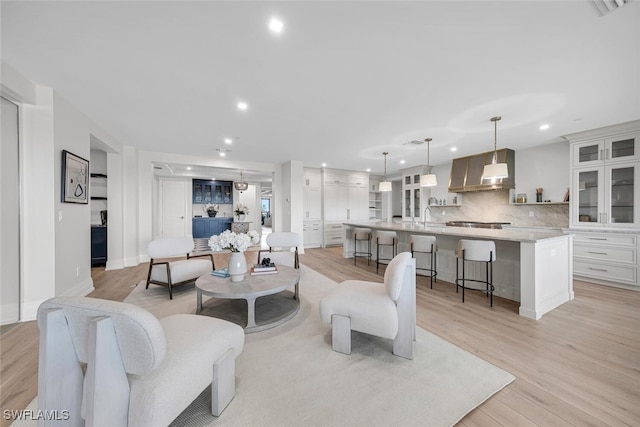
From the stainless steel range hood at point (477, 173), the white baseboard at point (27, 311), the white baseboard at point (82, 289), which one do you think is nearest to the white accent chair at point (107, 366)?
the white baseboard at point (27, 311)

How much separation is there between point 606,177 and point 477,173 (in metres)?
2.09

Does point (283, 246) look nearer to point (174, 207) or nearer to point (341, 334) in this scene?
point (341, 334)

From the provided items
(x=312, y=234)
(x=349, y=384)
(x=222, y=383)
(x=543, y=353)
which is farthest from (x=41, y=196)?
(x=312, y=234)

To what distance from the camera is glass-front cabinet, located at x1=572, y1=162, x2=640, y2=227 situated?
375cm

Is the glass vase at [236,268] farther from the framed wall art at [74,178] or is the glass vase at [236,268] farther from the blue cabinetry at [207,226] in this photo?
the blue cabinetry at [207,226]

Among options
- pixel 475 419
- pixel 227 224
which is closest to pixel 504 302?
pixel 475 419

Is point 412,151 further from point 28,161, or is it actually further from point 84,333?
point 28,161

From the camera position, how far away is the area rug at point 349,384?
1369 mm

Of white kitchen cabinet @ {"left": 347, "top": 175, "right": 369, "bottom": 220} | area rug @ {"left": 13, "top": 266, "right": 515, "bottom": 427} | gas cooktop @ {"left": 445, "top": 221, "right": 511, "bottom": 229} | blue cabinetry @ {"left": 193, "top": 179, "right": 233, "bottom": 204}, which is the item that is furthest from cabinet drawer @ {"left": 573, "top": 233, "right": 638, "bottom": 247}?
blue cabinetry @ {"left": 193, "top": 179, "right": 233, "bottom": 204}

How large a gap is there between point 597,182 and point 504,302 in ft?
10.1

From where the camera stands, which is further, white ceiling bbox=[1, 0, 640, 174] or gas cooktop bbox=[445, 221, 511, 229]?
gas cooktop bbox=[445, 221, 511, 229]

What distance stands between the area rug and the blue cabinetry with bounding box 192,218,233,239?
779cm

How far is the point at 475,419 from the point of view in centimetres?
136

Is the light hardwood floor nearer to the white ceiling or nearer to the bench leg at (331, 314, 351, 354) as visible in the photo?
the bench leg at (331, 314, 351, 354)
